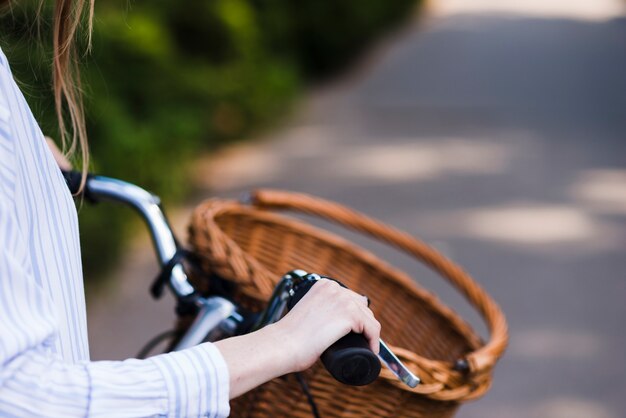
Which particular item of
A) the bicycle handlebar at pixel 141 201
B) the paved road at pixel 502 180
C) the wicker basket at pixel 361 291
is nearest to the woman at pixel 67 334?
the wicker basket at pixel 361 291

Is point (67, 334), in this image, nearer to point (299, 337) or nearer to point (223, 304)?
point (299, 337)

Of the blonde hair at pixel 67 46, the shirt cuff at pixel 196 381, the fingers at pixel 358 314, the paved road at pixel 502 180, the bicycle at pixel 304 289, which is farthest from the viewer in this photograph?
the paved road at pixel 502 180

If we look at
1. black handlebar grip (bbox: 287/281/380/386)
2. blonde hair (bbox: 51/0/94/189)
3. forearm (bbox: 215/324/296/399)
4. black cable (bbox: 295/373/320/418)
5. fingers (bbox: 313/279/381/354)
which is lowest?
black cable (bbox: 295/373/320/418)

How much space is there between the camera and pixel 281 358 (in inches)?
45.4

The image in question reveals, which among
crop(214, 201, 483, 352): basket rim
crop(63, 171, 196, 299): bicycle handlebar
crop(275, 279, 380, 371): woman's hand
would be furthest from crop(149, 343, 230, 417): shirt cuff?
crop(214, 201, 483, 352): basket rim

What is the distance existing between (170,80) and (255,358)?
18.9 feet

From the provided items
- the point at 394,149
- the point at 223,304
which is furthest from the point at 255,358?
the point at 394,149

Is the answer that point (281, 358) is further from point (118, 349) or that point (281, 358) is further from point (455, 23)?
point (455, 23)

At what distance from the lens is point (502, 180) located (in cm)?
706

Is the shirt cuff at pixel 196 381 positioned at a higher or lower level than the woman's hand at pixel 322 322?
lower

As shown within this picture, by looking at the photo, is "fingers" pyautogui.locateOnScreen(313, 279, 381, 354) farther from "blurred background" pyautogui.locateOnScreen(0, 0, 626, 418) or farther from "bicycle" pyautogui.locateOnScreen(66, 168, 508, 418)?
"blurred background" pyautogui.locateOnScreen(0, 0, 626, 418)

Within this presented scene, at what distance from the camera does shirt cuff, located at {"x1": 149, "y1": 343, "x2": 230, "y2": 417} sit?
1.09 meters

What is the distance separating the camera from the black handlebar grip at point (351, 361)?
1.18 metres

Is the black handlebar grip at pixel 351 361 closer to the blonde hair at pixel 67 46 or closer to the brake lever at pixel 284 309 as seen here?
the brake lever at pixel 284 309
